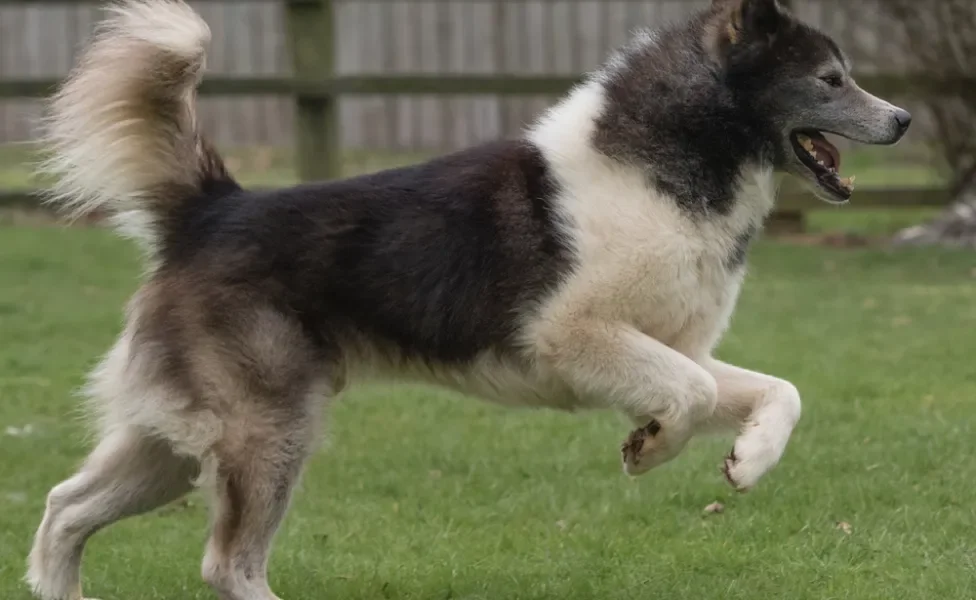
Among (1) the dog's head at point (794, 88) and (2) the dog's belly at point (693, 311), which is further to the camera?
(1) the dog's head at point (794, 88)

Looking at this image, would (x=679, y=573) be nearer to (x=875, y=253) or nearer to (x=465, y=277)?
(x=465, y=277)

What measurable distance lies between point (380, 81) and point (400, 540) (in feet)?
26.8

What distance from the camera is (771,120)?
4613 mm

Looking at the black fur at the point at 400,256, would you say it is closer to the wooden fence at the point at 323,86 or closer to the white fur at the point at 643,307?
the white fur at the point at 643,307

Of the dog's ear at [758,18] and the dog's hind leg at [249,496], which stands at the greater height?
the dog's ear at [758,18]

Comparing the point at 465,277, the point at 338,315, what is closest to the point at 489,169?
the point at 465,277

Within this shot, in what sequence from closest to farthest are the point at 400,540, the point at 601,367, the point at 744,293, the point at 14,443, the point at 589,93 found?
the point at 601,367 < the point at 589,93 < the point at 400,540 < the point at 14,443 < the point at 744,293

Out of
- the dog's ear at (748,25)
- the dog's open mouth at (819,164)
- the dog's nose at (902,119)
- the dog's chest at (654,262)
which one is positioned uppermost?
the dog's ear at (748,25)

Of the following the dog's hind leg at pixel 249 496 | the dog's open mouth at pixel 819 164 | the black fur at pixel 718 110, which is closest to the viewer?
the dog's hind leg at pixel 249 496

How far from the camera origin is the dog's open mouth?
4.66 meters

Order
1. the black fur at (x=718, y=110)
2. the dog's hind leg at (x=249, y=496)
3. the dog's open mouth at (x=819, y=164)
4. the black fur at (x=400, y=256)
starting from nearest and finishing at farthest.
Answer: the dog's hind leg at (x=249, y=496) → the black fur at (x=400, y=256) → the black fur at (x=718, y=110) → the dog's open mouth at (x=819, y=164)

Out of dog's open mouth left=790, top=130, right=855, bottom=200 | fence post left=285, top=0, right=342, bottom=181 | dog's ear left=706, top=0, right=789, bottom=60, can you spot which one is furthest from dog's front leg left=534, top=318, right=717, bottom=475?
fence post left=285, top=0, right=342, bottom=181

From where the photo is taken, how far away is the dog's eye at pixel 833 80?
4652 millimetres

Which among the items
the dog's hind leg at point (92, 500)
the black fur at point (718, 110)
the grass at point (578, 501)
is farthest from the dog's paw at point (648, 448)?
the dog's hind leg at point (92, 500)
